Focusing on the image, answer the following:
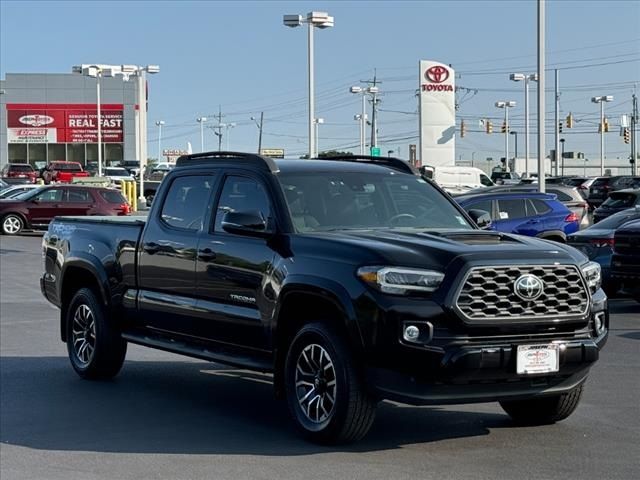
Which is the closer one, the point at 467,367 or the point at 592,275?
the point at 467,367

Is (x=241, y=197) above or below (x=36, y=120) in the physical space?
below

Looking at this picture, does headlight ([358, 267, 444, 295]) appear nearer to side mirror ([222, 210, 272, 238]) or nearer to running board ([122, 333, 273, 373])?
side mirror ([222, 210, 272, 238])

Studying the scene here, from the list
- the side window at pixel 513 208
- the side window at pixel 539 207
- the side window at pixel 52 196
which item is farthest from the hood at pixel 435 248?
the side window at pixel 52 196

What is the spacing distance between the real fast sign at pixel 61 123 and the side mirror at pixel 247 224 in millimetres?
82372

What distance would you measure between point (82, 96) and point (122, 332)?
81.7m

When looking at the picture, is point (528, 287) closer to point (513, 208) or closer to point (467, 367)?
point (467, 367)

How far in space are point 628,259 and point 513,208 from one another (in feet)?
25.6

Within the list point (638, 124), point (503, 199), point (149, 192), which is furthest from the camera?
point (638, 124)

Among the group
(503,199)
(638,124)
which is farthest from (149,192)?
(638,124)

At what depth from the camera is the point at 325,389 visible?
24.6 ft

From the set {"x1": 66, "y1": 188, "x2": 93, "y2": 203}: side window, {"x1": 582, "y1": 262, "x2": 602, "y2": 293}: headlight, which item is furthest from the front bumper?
{"x1": 66, "y1": 188, "x2": 93, "y2": 203}: side window

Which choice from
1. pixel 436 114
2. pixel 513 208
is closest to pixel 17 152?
pixel 436 114

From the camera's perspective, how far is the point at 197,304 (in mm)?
8766

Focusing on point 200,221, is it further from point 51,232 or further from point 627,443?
point 627,443
